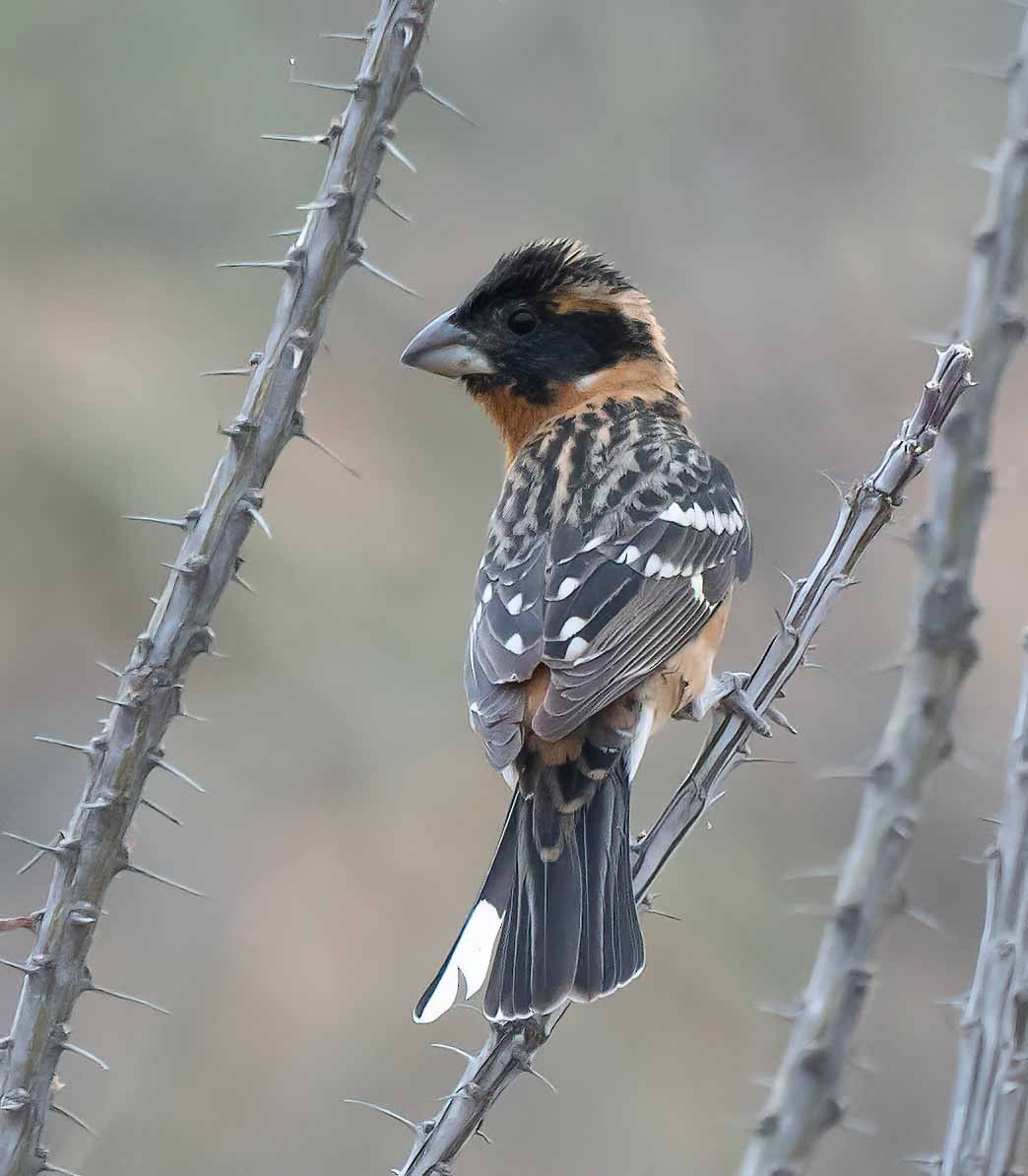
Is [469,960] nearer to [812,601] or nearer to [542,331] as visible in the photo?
[812,601]

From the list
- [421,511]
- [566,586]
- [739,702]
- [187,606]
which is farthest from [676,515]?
[421,511]

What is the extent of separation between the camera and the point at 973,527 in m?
3.42

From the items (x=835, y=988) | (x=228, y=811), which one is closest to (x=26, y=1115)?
(x=835, y=988)

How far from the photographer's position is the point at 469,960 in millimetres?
3383

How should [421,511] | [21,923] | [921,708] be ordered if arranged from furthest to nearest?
[421,511]
[921,708]
[21,923]

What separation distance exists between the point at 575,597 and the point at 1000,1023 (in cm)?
164

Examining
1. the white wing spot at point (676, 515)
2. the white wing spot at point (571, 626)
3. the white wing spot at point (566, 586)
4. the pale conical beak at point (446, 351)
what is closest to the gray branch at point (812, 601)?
the white wing spot at point (571, 626)

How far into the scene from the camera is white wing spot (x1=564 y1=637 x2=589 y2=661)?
3850mm

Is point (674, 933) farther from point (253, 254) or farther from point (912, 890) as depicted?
point (253, 254)

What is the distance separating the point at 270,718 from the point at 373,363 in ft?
6.00

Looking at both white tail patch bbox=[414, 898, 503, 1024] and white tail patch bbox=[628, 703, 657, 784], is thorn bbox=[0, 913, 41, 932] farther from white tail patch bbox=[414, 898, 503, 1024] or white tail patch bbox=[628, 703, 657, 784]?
white tail patch bbox=[628, 703, 657, 784]

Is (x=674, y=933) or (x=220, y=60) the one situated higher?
(x=220, y=60)

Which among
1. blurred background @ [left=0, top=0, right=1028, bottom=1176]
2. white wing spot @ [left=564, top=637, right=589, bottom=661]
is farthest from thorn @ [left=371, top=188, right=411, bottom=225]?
blurred background @ [left=0, top=0, right=1028, bottom=1176]

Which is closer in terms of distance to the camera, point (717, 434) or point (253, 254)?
point (717, 434)
